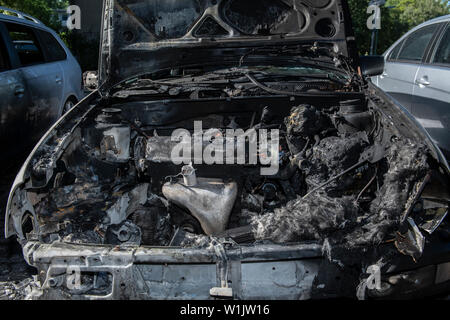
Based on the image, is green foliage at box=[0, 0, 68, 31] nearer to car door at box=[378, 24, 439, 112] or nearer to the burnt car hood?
the burnt car hood

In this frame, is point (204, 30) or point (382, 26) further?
point (382, 26)

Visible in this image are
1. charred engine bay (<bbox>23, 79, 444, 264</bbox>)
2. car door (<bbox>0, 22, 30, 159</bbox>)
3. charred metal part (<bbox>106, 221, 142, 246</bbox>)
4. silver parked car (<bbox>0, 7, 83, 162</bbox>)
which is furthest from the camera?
silver parked car (<bbox>0, 7, 83, 162</bbox>)

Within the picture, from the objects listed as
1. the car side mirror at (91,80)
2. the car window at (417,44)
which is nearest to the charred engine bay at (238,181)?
the car side mirror at (91,80)

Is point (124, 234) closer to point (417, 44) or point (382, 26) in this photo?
point (417, 44)

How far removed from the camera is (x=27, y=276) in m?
2.57

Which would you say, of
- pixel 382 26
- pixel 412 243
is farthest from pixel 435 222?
pixel 382 26

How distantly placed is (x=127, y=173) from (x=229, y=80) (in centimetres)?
105

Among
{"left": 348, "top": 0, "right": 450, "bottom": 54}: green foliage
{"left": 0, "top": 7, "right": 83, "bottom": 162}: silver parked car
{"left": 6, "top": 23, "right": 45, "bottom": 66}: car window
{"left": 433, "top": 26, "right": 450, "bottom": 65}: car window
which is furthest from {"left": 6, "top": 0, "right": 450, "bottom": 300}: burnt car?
{"left": 348, "top": 0, "right": 450, "bottom": 54}: green foliage

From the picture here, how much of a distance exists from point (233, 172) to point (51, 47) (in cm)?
408

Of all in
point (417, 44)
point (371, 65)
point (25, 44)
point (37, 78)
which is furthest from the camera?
point (417, 44)

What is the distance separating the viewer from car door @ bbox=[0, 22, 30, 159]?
12.1 ft

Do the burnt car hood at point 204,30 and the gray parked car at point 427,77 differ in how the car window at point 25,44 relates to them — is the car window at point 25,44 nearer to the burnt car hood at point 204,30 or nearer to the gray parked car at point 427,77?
the burnt car hood at point 204,30

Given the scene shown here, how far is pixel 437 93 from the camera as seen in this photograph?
13.1ft

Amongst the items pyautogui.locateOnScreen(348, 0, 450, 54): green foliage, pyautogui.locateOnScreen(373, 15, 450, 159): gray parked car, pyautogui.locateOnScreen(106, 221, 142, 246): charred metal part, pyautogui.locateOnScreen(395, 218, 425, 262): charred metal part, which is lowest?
pyautogui.locateOnScreen(106, 221, 142, 246): charred metal part
